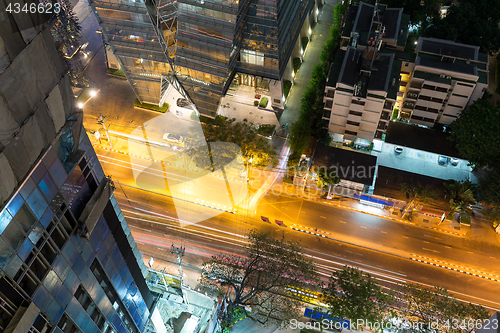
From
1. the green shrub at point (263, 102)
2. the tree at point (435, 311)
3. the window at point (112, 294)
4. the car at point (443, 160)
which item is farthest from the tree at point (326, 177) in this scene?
the window at point (112, 294)

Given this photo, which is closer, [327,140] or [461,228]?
[461,228]

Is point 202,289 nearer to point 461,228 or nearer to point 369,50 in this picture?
point 461,228

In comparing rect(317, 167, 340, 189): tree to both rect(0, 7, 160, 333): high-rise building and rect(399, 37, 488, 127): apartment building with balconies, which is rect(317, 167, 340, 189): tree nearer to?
rect(399, 37, 488, 127): apartment building with balconies

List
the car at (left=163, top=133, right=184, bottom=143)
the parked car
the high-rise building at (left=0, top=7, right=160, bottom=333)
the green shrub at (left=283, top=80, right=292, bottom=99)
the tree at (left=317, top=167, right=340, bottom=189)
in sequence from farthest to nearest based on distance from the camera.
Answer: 1. the green shrub at (left=283, top=80, right=292, bottom=99)
2. the car at (left=163, top=133, right=184, bottom=143)
3. the parked car
4. the tree at (left=317, top=167, right=340, bottom=189)
5. the high-rise building at (left=0, top=7, right=160, bottom=333)

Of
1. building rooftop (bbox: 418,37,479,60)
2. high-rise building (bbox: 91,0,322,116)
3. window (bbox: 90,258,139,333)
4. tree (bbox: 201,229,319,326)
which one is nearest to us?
window (bbox: 90,258,139,333)

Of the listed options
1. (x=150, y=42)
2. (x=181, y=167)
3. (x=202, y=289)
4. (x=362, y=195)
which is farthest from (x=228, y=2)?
(x=202, y=289)

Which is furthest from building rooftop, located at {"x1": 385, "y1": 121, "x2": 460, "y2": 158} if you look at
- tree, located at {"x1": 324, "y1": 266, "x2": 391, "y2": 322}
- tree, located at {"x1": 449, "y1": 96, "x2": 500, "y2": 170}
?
tree, located at {"x1": 324, "y1": 266, "x2": 391, "y2": 322}
